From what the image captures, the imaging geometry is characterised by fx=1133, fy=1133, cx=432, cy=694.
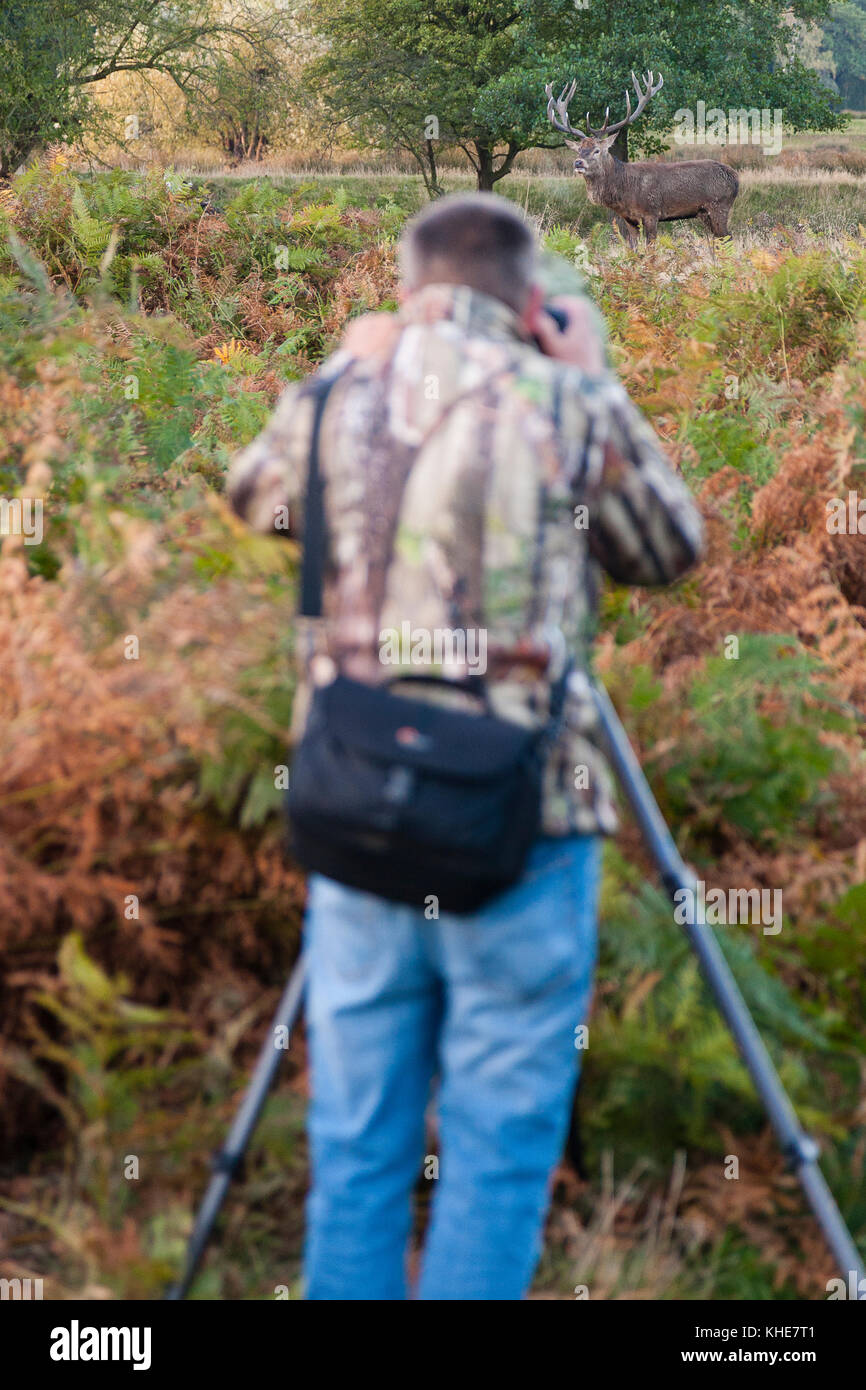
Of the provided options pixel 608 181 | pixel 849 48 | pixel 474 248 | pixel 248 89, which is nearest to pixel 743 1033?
pixel 474 248

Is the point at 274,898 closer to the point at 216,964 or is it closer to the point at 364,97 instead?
the point at 216,964

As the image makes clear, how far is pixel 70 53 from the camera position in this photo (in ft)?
69.0

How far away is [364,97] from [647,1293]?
32600mm

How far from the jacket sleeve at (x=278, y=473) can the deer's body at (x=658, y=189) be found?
722 inches

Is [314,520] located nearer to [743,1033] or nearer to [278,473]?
[278,473]

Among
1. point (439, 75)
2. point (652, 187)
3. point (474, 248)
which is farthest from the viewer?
point (439, 75)

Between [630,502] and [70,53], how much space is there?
910 inches

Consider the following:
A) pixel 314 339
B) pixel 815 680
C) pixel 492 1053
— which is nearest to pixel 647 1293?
pixel 492 1053

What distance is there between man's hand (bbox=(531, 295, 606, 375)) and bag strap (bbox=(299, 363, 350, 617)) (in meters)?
0.45

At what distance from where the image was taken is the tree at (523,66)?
2706cm

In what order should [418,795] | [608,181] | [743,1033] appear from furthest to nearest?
[608,181], [743,1033], [418,795]

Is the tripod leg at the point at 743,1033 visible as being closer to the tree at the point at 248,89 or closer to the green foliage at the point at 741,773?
the green foliage at the point at 741,773

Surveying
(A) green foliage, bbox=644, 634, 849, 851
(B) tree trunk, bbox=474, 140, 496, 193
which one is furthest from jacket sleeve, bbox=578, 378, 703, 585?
(B) tree trunk, bbox=474, 140, 496, 193

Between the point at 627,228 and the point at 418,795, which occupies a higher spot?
the point at 627,228
